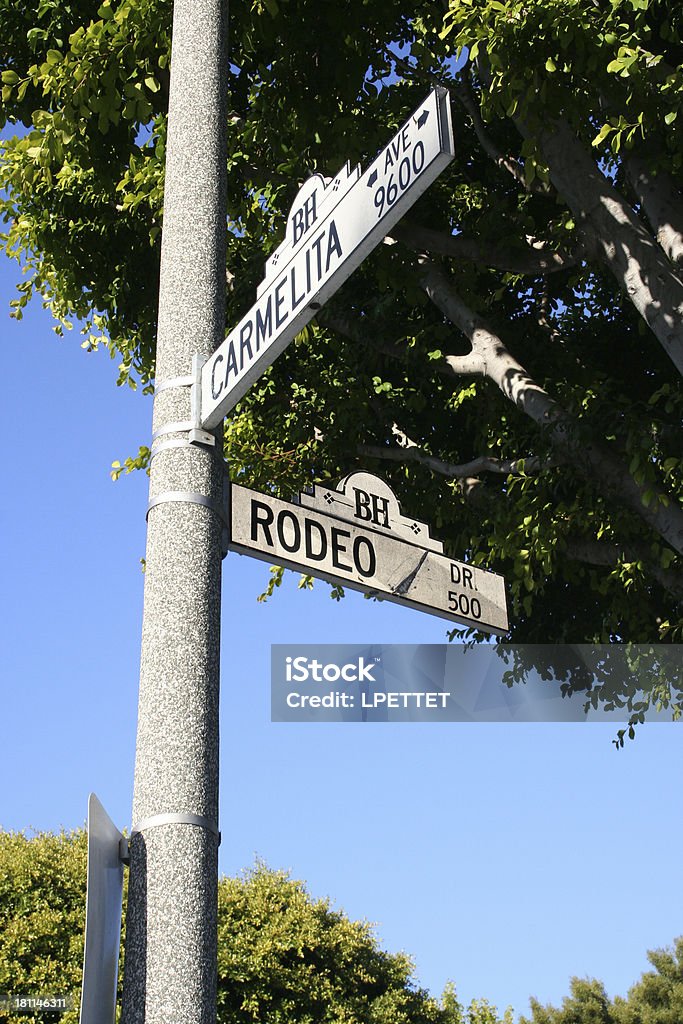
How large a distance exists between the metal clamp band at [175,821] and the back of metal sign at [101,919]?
0.27 feet

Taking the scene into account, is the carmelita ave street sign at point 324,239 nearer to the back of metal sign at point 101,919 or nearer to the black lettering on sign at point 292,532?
the black lettering on sign at point 292,532

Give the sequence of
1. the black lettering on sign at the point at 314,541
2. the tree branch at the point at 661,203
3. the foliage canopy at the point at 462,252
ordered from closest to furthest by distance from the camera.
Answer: the black lettering on sign at the point at 314,541 → the foliage canopy at the point at 462,252 → the tree branch at the point at 661,203

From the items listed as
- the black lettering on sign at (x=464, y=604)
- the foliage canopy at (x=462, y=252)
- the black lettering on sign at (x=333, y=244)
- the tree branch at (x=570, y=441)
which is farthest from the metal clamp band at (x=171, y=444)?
the tree branch at (x=570, y=441)

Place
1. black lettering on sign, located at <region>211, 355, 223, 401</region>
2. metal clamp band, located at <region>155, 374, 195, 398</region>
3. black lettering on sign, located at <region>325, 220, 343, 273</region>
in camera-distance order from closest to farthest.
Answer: black lettering on sign, located at <region>325, 220, 343, 273</region>, black lettering on sign, located at <region>211, 355, 223, 401</region>, metal clamp band, located at <region>155, 374, 195, 398</region>

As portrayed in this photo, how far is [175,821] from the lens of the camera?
3148 mm

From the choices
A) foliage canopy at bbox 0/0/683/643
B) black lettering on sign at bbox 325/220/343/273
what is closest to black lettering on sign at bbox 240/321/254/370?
black lettering on sign at bbox 325/220/343/273

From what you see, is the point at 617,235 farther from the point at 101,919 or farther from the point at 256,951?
the point at 256,951

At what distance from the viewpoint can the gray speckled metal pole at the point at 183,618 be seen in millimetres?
3057

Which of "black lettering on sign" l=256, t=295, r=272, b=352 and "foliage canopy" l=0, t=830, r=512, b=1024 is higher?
"black lettering on sign" l=256, t=295, r=272, b=352

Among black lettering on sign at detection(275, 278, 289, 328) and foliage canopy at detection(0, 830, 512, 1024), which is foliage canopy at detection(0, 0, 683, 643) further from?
foliage canopy at detection(0, 830, 512, 1024)

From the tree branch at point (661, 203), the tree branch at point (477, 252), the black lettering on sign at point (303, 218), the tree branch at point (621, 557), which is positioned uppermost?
the tree branch at point (477, 252)

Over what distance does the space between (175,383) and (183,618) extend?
85 centimetres

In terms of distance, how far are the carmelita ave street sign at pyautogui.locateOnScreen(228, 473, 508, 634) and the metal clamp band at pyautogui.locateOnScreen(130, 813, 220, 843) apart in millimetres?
961

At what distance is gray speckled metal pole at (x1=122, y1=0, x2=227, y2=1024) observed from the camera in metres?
3.06
